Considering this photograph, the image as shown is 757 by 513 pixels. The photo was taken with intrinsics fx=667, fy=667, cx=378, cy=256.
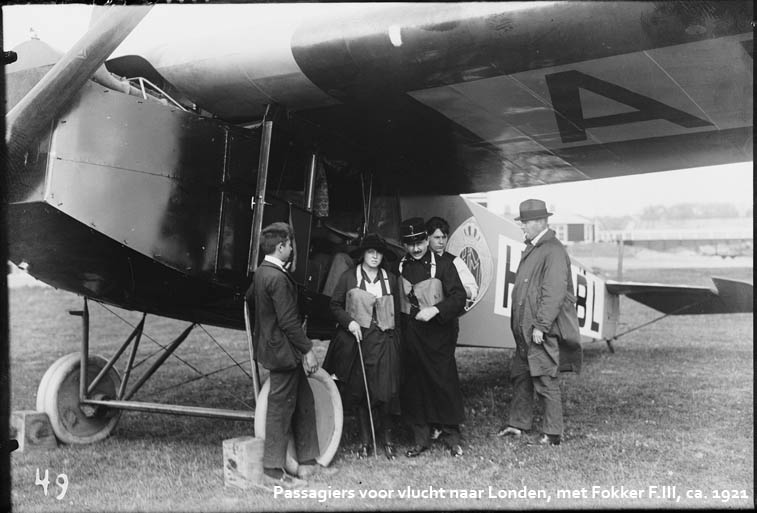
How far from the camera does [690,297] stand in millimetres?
8859

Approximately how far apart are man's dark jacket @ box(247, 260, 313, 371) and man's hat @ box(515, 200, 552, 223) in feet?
6.66

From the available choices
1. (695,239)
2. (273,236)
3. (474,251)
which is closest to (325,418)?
(273,236)

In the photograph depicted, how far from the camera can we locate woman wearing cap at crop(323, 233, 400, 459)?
14.9ft

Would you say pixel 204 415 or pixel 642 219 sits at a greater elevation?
pixel 642 219

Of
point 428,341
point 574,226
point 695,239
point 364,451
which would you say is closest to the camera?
point 364,451

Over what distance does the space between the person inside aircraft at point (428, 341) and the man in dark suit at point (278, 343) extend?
A: 0.97m

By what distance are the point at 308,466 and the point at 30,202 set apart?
224cm

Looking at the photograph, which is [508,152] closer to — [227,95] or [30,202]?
[227,95]

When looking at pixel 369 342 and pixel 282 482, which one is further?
pixel 369 342

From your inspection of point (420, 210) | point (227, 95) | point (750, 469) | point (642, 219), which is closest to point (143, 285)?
point (227, 95)

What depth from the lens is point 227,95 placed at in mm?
4234

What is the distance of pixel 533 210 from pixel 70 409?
3.86 meters

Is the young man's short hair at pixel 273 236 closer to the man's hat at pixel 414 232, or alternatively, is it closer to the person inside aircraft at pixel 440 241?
the man's hat at pixel 414 232

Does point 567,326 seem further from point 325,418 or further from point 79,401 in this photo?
point 79,401
